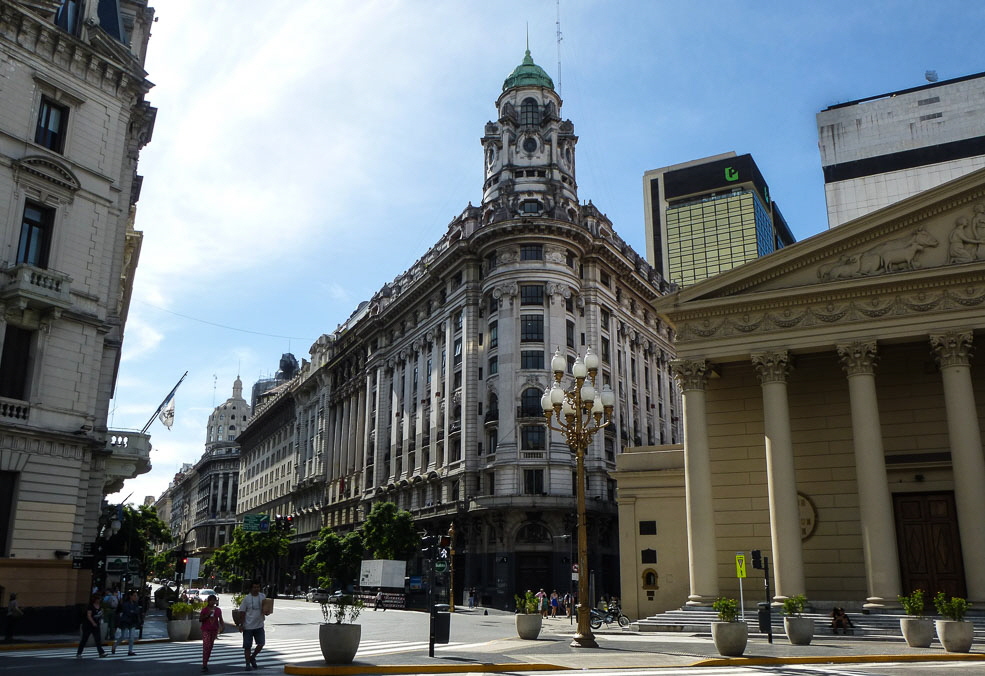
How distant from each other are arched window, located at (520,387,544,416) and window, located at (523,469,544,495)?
4367mm

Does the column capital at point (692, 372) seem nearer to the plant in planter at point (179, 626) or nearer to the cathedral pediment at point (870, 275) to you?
the cathedral pediment at point (870, 275)

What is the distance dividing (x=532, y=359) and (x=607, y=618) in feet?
93.4

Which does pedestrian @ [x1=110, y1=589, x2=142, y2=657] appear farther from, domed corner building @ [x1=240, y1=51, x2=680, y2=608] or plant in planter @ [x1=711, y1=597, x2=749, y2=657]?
domed corner building @ [x1=240, y1=51, x2=680, y2=608]

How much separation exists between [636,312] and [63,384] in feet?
194

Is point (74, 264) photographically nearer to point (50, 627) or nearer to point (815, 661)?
point (50, 627)

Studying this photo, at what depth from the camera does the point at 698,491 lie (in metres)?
31.3

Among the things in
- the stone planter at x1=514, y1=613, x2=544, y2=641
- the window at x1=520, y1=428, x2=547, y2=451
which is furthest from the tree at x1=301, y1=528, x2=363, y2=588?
the stone planter at x1=514, y1=613, x2=544, y2=641

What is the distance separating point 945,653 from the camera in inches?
835

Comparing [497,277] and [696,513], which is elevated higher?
[497,277]

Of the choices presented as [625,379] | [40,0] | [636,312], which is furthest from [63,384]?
[636,312]

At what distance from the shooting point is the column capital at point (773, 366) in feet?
103

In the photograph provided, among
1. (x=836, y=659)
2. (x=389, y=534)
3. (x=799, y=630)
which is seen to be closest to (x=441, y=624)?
(x=836, y=659)

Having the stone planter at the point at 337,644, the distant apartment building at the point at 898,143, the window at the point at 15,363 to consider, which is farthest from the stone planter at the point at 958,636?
the distant apartment building at the point at 898,143

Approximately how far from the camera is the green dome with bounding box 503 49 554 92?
82.1 m
